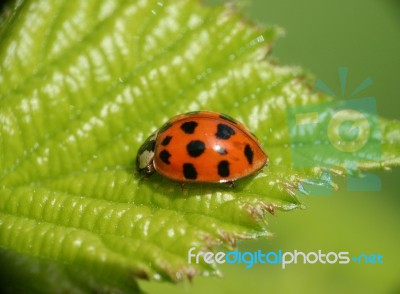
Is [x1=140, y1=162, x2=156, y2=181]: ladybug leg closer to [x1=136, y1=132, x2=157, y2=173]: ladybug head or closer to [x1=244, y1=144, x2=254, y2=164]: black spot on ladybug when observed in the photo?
[x1=136, y1=132, x2=157, y2=173]: ladybug head

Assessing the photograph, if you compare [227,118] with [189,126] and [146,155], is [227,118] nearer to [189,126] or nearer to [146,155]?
[189,126]

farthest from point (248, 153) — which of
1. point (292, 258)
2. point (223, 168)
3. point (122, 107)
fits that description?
point (292, 258)

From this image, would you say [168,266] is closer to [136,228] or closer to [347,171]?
[136,228]

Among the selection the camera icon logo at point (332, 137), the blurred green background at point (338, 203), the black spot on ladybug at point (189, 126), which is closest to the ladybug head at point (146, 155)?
the black spot on ladybug at point (189, 126)

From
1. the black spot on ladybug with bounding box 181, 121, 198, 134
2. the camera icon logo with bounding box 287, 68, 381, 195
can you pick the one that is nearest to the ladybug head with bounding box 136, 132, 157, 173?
the black spot on ladybug with bounding box 181, 121, 198, 134

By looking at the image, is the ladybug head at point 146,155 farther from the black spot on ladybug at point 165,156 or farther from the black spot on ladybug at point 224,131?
the black spot on ladybug at point 224,131

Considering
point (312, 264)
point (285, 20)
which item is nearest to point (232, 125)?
point (312, 264)
